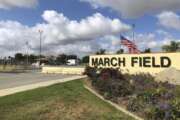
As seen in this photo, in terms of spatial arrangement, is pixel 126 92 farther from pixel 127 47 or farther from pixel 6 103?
pixel 127 47

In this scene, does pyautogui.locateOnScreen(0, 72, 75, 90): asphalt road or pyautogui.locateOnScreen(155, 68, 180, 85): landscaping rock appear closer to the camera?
pyautogui.locateOnScreen(155, 68, 180, 85): landscaping rock

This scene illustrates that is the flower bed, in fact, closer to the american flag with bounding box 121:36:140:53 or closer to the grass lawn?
the grass lawn

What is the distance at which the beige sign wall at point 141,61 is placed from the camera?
2856 cm

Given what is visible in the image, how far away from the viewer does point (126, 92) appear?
13672 mm

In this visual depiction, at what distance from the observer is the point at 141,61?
3053cm

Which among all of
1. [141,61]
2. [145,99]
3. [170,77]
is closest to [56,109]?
[145,99]

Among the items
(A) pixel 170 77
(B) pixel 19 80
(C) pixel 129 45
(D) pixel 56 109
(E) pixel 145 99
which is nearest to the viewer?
(D) pixel 56 109

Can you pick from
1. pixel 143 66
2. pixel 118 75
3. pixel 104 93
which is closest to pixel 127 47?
pixel 143 66

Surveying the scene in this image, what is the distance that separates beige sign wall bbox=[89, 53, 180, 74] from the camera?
28.6 meters

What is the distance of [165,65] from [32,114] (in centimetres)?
2056

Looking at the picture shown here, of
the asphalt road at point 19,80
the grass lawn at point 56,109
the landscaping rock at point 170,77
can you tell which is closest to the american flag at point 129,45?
the asphalt road at point 19,80

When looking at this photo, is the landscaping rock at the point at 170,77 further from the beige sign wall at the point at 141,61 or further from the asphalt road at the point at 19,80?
the asphalt road at the point at 19,80

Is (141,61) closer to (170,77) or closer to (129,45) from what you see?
(129,45)

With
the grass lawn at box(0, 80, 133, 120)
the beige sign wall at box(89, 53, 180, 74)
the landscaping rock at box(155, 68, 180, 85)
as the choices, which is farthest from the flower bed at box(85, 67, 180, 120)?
the beige sign wall at box(89, 53, 180, 74)
